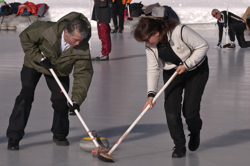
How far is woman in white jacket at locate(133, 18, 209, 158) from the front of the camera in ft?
13.4

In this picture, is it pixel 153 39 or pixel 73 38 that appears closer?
pixel 153 39

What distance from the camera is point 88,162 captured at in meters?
4.30

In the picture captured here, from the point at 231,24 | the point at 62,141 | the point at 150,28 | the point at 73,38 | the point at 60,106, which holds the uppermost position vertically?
the point at 150,28

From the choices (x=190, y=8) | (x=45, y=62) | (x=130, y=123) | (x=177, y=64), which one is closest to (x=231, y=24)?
(x=130, y=123)

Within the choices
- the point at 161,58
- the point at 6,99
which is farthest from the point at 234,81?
the point at 161,58

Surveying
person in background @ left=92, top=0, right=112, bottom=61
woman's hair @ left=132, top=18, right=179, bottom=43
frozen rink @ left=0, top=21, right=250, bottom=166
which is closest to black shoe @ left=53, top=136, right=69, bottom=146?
frozen rink @ left=0, top=21, right=250, bottom=166

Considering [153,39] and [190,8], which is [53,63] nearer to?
[153,39]

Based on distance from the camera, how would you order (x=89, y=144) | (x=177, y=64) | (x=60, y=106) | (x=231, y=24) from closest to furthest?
1. (x=177, y=64)
2. (x=89, y=144)
3. (x=60, y=106)
4. (x=231, y=24)

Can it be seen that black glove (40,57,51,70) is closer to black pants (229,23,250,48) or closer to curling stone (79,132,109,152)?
curling stone (79,132,109,152)

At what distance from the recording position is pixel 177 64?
436 centimetres

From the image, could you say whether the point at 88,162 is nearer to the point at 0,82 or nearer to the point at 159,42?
the point at 159,42

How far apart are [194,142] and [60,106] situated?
1.29 m

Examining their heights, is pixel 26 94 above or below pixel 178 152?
above

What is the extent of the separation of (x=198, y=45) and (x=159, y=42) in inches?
12.8
